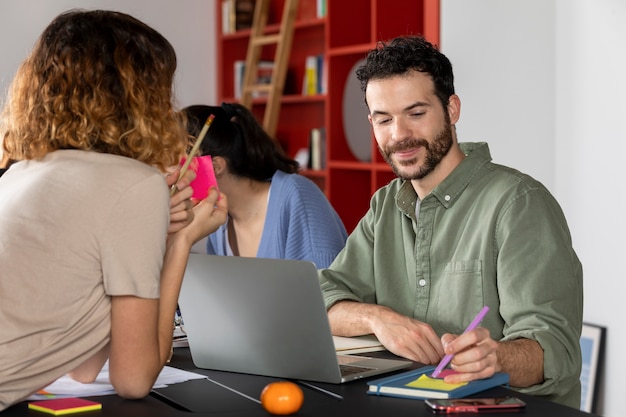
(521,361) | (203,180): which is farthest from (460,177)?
(203,180)

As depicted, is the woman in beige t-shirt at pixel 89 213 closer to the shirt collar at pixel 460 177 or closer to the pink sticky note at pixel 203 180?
the pink sticky note at pixel 203 180

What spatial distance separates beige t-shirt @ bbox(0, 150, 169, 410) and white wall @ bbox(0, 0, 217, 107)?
164 inches

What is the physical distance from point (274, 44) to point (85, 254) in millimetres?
5137

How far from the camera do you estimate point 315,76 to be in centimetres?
578

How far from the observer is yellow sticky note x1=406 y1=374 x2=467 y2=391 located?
146 cm

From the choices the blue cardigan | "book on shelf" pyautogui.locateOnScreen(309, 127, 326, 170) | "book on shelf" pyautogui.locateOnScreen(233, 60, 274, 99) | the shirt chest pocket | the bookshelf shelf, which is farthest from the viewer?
"book on shelf" pyautogui.locateOnScreen(233, 60, 274, 99)

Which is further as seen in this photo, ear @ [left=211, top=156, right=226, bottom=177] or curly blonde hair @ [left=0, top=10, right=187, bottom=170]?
ear @ [left=211, top=156, right=226, bottom=177]

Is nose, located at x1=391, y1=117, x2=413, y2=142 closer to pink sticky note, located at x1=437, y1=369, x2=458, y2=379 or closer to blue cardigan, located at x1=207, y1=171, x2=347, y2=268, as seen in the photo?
pink sticky note, located at x1=437, y1=369, x2=458, y2=379

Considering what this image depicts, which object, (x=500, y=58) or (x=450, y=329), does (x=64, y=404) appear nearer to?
(x=450, y=329)

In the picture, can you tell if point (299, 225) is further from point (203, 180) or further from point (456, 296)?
point (203, 180)

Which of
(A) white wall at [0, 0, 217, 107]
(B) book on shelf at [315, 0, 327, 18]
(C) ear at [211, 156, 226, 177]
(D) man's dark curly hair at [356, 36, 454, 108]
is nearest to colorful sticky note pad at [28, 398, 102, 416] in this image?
(D) man's dark curly hair at [356, 36, 454, 108]

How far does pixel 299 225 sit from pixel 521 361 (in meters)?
1.45

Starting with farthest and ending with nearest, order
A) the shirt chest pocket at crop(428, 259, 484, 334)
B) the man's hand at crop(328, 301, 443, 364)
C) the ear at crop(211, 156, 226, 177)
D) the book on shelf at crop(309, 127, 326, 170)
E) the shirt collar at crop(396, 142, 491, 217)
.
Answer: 1. the book on shelf at crop(309, 127, 326, 170)
2. the ear at crop(211, 156, 226, 177)
3. the shirt collar at crop(396, 142, 491, 217)
4. the shirt chest pocket at crop(428, 259, 484, 334)
5. the man's hand at crop(328, 301, 443, 364)

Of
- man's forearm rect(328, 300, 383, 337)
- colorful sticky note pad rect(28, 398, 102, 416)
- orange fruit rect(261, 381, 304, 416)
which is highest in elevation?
orange fruit rect(261, 381, 304, 416)
